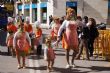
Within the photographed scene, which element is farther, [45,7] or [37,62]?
[45,7]

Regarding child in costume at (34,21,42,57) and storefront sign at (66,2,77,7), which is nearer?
child in costume at (34,21,42,57)

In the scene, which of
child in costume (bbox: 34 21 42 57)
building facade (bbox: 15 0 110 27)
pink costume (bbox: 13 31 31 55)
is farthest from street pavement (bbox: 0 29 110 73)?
building facade (bbox: 15 0 110 27)

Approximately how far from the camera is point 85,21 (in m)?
16.1

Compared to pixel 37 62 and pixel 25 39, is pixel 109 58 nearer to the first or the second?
pixel 37 62

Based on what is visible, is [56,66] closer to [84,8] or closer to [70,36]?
[70,36]

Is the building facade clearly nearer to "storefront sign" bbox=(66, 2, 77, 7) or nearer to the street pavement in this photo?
"storefront sign" bbox=(66, 2, 77, 7)

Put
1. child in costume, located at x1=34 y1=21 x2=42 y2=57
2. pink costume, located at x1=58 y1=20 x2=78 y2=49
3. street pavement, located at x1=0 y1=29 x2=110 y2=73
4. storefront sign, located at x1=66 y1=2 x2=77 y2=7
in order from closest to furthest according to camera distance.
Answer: street pavement, located at x1=0 y1=29 x2=110 y2=73 → pink costume, located at x1=58 y1=20 x2=78 y2=49 → child in costume, located at x1=34 y1=21 x2=42 y2=57 → storefront sign, located at x1=66 y1=2 x2=77 y2=7

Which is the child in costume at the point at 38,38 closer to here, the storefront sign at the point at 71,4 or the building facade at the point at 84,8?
the building facade at the point at 84,8

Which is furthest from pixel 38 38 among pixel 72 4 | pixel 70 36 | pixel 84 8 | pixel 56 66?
pixel 72 4

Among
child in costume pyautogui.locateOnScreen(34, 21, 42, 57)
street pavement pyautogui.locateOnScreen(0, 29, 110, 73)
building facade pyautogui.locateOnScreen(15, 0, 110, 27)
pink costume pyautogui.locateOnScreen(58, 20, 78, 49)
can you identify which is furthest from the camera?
building facade pyautogui.locateOnScreen(15, 0, 110, 27)

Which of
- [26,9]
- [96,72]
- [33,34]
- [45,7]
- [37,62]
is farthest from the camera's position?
[26,9]

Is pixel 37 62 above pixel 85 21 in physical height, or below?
below

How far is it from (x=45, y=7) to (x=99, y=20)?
7.81m

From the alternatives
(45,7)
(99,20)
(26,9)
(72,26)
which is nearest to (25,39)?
(72,26)
